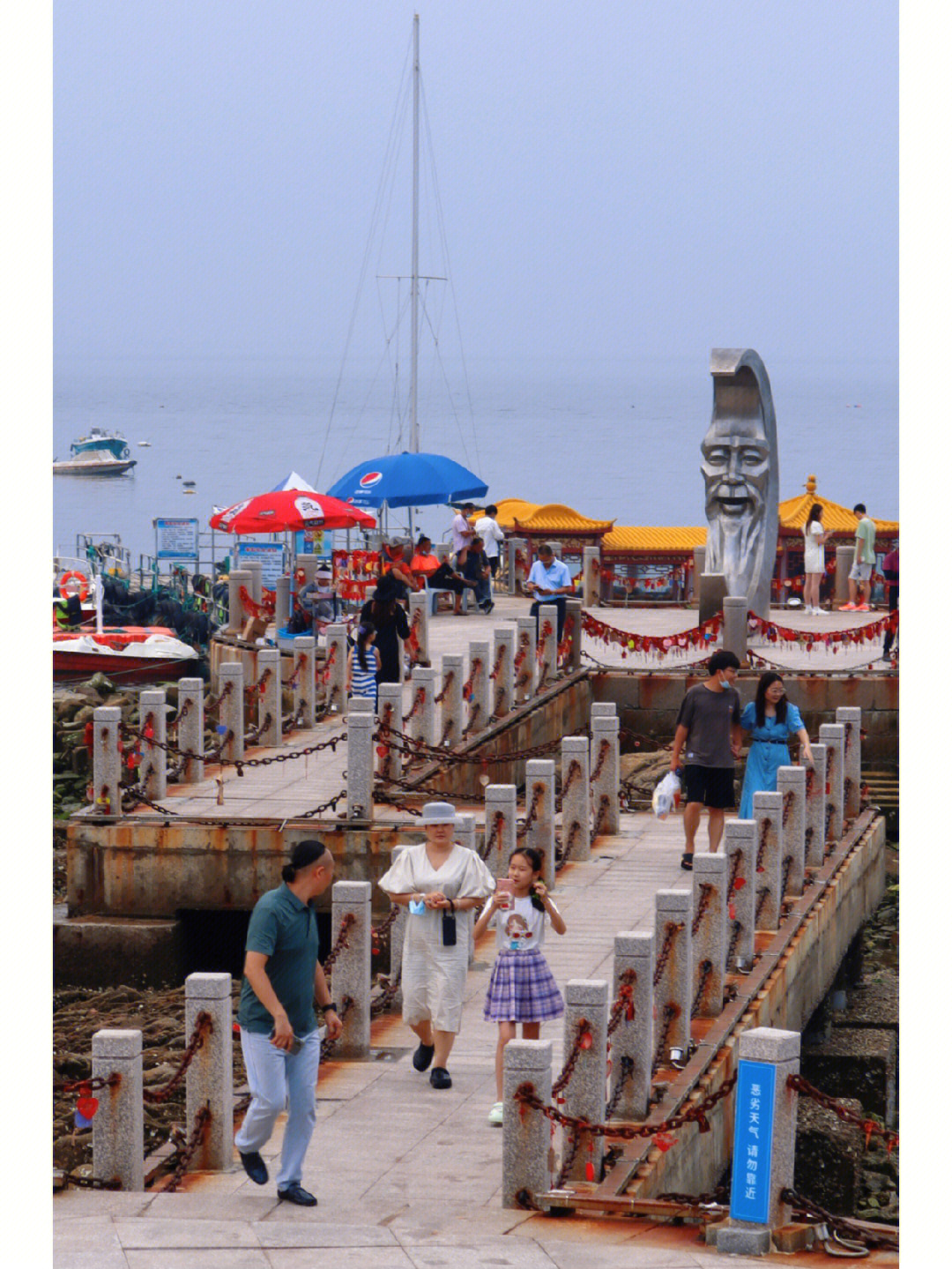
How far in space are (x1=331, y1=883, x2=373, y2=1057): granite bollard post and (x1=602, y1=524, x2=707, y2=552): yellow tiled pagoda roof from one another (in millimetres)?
22163

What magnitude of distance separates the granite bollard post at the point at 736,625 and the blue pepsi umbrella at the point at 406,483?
528 cm

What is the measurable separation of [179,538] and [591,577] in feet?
39.4

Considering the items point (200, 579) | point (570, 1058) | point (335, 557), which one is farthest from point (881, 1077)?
point (200, 579)

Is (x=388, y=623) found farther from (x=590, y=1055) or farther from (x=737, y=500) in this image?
(x=590, y=1055)

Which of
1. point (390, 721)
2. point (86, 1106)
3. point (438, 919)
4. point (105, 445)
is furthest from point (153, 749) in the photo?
point (105, 445)

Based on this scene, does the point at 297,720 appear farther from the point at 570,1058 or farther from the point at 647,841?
the point at 570,1058

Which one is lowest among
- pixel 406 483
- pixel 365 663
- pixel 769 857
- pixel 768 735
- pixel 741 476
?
pixel 769 857

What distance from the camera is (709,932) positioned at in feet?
44.9

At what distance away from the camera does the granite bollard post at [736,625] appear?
88.0 feet

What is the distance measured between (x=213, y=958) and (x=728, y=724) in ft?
18.4

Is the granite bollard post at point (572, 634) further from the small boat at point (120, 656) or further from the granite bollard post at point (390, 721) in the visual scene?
the small boat at point (120, 656)

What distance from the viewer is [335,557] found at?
109 ft
